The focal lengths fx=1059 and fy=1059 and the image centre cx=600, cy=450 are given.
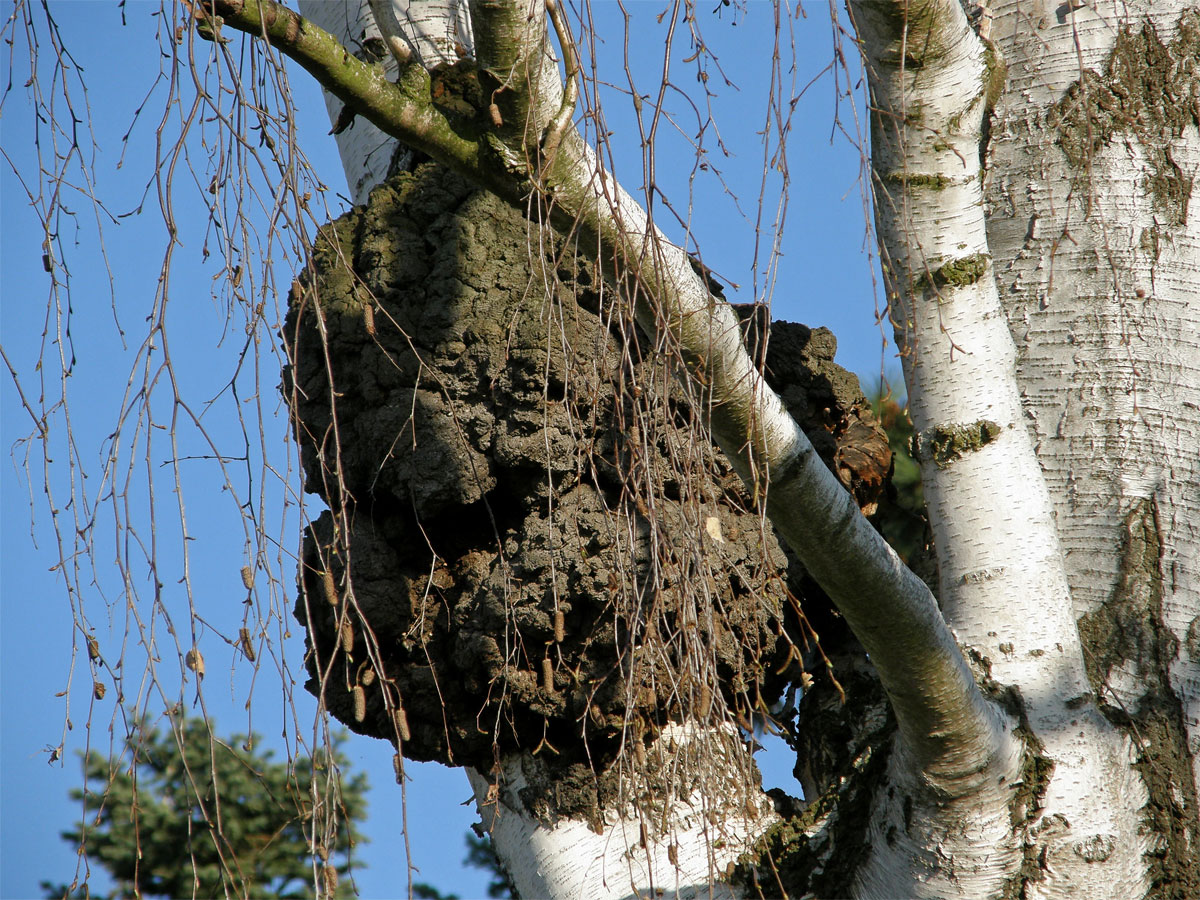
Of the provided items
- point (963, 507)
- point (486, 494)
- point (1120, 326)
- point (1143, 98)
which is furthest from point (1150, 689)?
point (486, 494)

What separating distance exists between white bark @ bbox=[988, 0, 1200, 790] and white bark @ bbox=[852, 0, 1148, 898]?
0.12m

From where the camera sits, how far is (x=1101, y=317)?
7.96 feet

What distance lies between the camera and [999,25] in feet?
8.74

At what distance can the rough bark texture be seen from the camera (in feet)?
7.16

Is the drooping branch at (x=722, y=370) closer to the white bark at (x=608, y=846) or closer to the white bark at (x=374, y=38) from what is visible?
the white bark at (x=608, y=846)

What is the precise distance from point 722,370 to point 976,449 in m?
0.82

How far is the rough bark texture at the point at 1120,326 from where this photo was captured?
Answer: 7.16ft

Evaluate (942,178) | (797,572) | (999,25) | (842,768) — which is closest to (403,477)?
(797,572)

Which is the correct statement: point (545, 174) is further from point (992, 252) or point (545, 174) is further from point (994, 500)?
point (992, 252)

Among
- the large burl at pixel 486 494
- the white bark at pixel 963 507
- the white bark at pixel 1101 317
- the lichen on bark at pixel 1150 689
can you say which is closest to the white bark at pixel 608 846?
the white bark at pixel 963 507

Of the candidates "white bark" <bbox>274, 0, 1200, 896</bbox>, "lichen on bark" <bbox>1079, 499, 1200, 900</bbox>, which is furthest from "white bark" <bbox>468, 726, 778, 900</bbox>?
"lichen on bark" <bbox>1079, 499, 1200, 900</bbox>

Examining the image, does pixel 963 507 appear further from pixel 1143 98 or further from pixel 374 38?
pixel 374 38

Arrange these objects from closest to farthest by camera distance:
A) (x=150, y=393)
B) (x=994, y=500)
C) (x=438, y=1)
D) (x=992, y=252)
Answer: (x=150, y=393), (x=994, y=500), (x=992, y=252), (x=438, y=1)

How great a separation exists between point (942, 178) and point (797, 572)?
3.34 feet
